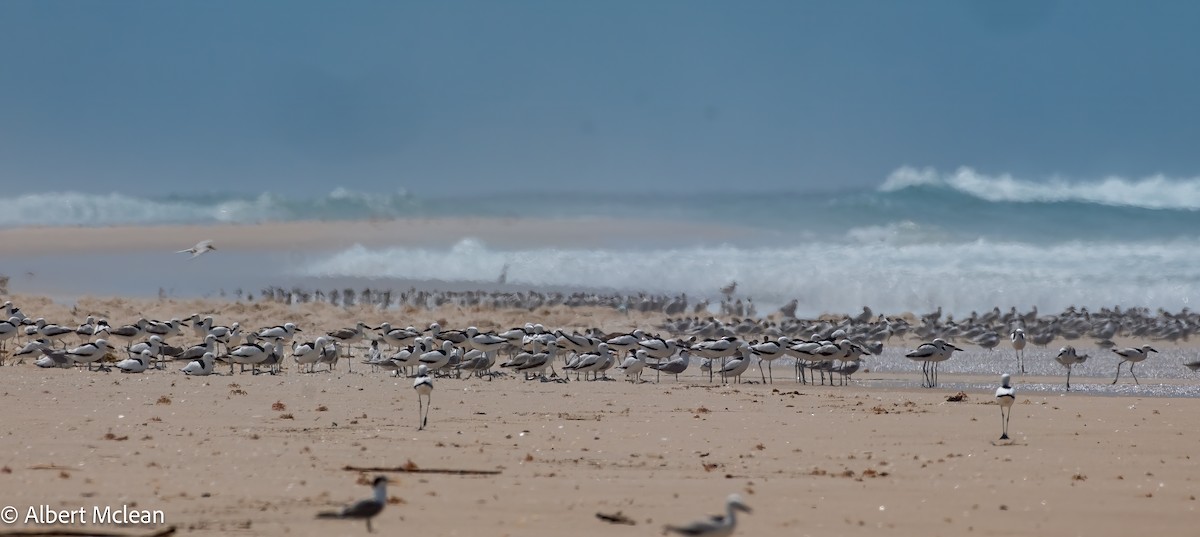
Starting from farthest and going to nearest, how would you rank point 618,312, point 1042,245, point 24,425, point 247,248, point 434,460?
point 247,248
point 1042,245
point 618,312
point 24,425
point 434,460

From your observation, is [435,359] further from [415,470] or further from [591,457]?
[415,470]

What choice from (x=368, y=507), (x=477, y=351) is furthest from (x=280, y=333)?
(x=368, y=507)

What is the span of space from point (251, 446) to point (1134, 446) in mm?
7191

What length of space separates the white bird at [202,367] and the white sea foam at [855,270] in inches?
873

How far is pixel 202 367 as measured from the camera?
674 inches

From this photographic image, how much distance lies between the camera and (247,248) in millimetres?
52750

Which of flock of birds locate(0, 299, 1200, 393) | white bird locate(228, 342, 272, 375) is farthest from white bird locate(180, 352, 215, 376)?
white bird locate(228, 342, 272, 375)

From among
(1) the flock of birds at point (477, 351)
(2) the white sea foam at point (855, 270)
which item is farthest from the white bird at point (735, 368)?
(2) the white sea foam at point (855, 270)

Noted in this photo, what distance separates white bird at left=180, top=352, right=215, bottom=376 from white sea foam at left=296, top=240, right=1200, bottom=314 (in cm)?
2217

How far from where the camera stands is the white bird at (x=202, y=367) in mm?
17000

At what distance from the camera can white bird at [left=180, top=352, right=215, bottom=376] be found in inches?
669

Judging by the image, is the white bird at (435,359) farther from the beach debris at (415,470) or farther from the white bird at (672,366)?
the beach debris at (415,470)

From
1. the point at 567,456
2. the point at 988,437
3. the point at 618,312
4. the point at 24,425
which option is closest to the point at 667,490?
the point at 567,456

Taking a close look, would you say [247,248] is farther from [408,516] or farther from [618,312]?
[408,516]
